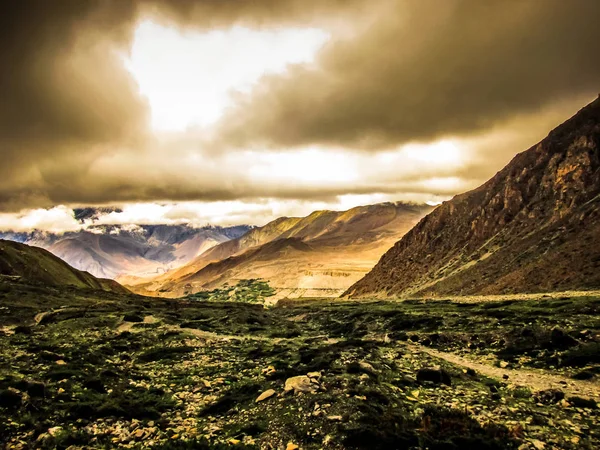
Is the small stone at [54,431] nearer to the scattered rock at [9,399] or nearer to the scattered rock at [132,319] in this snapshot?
the scattered rock at [9,399]

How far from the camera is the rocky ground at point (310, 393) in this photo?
15930 mm

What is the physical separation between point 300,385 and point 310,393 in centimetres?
111

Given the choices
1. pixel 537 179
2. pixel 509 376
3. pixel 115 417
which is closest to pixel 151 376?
pixel 115 417

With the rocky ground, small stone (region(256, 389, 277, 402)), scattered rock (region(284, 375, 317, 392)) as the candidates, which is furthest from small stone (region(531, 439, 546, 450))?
small stone (region(256, 389, 277, 402))

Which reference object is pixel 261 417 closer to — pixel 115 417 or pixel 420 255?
pixel 115 417

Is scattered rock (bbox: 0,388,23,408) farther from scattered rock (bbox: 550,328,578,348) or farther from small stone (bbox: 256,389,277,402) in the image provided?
scattered rock (bbox: 550,328,578,348)

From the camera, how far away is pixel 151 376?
28.1 metres

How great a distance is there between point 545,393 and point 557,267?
3631 inches

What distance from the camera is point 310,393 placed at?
804 inches

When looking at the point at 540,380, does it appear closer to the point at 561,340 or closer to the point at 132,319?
the point at 561,340

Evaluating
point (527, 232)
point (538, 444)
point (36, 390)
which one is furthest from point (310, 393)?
point (527, 232)

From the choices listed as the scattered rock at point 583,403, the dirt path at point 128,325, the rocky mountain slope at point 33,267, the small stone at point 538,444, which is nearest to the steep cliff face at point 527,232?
the scattered rock at point 583,403

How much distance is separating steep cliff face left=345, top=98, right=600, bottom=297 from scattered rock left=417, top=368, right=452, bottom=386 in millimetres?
73814

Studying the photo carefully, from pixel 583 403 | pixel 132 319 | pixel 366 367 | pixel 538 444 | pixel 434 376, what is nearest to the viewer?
pixel 538 444
